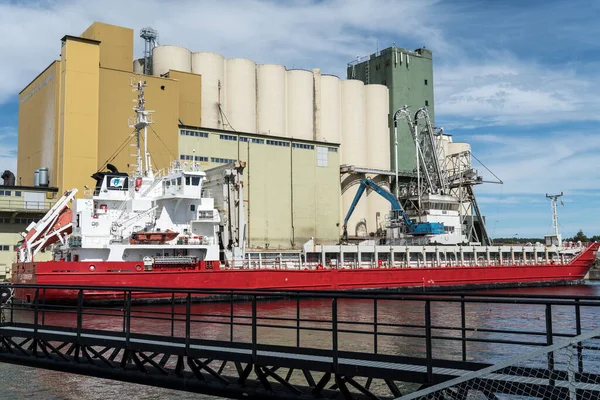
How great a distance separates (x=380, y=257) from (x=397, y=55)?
23.9m

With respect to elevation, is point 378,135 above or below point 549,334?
above

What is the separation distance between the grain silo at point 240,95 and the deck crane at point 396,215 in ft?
34.2

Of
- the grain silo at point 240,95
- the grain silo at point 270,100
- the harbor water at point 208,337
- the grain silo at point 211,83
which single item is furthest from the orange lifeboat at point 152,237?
the grain silo at point 270,100

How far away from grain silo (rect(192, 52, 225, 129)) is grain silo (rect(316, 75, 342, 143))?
9.73 meters

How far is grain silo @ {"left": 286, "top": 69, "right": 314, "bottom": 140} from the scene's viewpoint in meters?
54.2

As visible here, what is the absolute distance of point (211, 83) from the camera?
5053 cm

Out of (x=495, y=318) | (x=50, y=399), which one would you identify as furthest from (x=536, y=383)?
(x=495, y=318)

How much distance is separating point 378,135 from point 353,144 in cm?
304

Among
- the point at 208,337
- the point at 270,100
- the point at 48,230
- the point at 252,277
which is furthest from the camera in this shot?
the point at 270,100

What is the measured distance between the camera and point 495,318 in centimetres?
2316

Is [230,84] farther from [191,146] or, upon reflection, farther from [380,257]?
[380,257]

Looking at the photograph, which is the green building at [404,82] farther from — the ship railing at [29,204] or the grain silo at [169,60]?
the ship railing at [29,204]

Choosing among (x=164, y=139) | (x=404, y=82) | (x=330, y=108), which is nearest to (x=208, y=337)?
(x=164, y=139)

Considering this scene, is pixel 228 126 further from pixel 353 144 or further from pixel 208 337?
pixel 208 337
